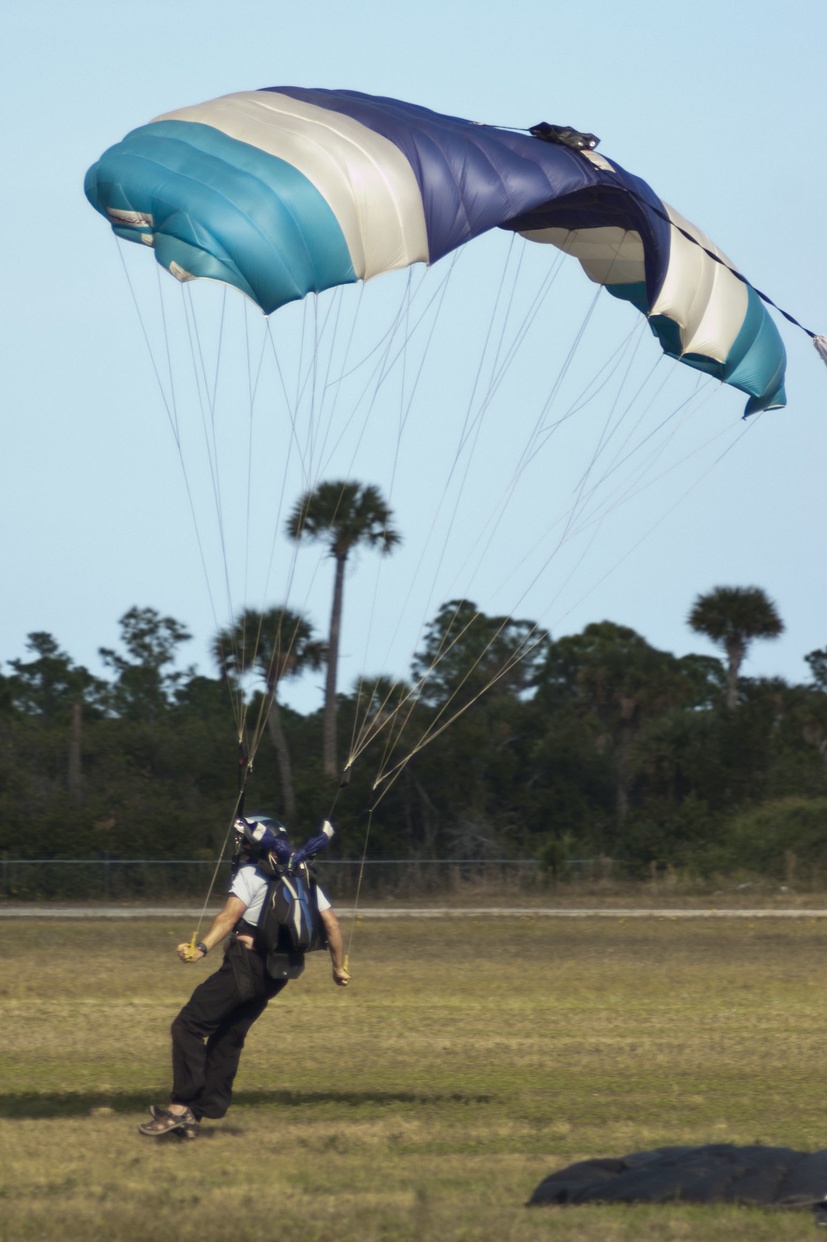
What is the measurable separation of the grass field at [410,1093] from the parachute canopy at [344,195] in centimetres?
503

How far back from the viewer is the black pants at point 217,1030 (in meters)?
8.91

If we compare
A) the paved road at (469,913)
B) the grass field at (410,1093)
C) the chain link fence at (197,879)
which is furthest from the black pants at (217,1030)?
the chain link fence at (197,879)

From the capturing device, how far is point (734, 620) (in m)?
51.7

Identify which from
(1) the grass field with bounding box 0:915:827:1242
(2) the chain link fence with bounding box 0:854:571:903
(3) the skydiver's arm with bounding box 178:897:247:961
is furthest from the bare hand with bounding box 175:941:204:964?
(2) the chain link fence with bounding box 0:854:571:903

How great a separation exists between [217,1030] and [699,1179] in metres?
3.05

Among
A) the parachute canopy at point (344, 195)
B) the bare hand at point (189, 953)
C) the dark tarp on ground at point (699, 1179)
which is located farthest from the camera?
the parachute canopy at point (344, 195)

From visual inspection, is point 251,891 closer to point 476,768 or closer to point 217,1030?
point 217,1030

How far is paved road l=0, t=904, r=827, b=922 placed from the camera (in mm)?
30125

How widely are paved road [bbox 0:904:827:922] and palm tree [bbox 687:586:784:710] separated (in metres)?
20.1

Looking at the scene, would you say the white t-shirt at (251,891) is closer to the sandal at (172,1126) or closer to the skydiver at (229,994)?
the skydiver at (229,994)

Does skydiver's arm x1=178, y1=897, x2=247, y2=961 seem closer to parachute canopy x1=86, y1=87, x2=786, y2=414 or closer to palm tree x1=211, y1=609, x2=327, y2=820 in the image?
parachute canopy x1=86, y1=87, x2=786, y2=414

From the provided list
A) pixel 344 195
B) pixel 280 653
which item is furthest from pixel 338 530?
pixel 344 195

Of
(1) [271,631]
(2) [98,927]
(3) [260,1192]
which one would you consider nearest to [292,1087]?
(3) [260,1192]

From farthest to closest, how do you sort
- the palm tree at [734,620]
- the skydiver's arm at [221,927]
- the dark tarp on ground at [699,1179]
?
the palm tree at [734,620], the skydiver's arm at [221,927], the dark tarp on ground at [699,1179]
